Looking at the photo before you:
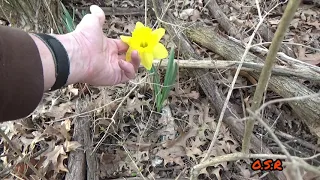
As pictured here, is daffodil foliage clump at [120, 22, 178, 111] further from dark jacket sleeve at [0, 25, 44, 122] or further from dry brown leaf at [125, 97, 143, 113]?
dry brown leaf at [125, 97, 143, 113]

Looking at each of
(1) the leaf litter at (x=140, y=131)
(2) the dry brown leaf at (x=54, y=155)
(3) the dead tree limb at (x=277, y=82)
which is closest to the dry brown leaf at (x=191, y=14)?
(3) the dead tree limb at (x=277, y=82)

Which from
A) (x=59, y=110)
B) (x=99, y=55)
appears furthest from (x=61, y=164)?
(x=99, y=55)

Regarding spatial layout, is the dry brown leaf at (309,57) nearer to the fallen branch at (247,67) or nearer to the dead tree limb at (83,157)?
the fallen branch at (247,67)

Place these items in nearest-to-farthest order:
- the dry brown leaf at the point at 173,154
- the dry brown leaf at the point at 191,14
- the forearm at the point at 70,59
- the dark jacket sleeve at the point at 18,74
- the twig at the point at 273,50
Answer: the twig at the point at 273,50
the dark jacket sleeve at the point at 18,74
the forearm at the point at 70,59
the dry brown leaf at the point at 173,154
the dry brown leaf at the point at 191,14

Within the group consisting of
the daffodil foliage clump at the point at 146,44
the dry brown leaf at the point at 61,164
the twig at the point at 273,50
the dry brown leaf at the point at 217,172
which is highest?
the twig at the point at 273,50

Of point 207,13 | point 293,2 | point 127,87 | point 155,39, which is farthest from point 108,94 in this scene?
point 293,2

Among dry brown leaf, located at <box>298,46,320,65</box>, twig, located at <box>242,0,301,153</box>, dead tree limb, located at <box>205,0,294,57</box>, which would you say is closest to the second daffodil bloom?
twig, located at <box>242,0,301,153</box>
